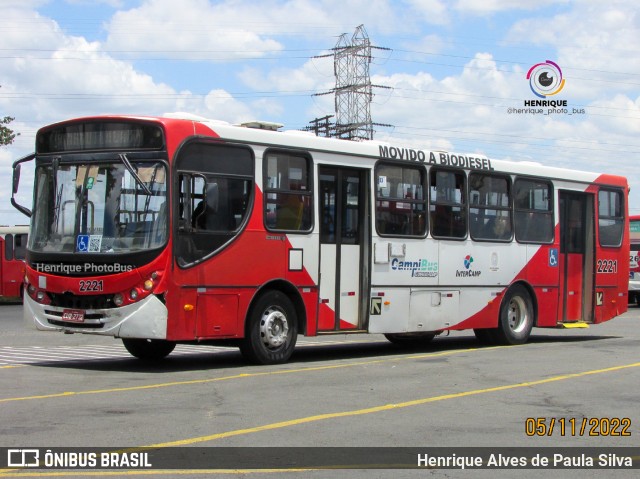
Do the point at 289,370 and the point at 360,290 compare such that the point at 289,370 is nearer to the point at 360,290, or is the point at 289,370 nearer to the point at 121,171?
the point at 360,290

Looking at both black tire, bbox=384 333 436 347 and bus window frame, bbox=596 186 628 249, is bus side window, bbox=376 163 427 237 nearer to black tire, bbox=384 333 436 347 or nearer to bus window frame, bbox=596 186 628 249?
black tire, bbox=384 333 436 347

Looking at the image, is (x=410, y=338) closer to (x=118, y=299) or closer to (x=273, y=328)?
(x=273, y=328)

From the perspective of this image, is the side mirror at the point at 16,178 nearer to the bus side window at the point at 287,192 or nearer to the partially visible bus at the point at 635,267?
the bus side window at the point at 287,192


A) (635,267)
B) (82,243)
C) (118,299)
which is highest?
(82,243)

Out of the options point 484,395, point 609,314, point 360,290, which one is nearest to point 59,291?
point 360,290

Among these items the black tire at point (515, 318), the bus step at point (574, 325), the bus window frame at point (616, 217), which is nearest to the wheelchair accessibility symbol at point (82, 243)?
the black tire at point (515, 318)

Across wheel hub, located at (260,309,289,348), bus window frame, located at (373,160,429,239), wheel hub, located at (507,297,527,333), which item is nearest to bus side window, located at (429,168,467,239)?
bus window frame, located at (373,160,429,239)

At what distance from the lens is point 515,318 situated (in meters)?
18.6

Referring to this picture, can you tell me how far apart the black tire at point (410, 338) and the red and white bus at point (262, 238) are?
0.08 m

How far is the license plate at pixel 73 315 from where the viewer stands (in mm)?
12844

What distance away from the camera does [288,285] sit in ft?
46.6

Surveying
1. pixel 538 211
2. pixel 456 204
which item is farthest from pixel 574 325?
pixel 456 204

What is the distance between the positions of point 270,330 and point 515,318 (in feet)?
21.0

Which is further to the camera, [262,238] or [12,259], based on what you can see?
[12,259]
